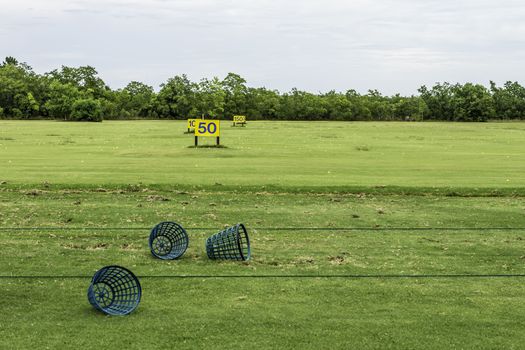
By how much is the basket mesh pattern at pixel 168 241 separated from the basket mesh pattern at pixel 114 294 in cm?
294

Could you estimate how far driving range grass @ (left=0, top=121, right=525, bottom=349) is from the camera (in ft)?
28.8

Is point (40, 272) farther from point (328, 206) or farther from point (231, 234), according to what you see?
point (328, 206)

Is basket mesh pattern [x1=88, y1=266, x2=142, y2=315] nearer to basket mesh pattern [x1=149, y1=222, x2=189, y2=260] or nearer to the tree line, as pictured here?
basket mesh pattern [x1=149, y1=222, x2=189, y2=260]

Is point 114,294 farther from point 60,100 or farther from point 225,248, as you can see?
point 60,100

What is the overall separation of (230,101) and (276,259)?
390 feet

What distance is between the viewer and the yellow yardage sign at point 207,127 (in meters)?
40.3

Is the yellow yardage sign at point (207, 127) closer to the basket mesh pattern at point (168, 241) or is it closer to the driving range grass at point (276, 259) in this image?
the driving range grass at point (276, 259)

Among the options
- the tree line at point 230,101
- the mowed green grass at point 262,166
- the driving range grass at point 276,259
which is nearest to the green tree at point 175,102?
the tree line at point 230,101

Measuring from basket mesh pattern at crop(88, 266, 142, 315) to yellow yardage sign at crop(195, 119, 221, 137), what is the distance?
3057cm

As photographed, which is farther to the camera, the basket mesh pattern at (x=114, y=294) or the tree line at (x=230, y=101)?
the tree line at (x=230, y=101)

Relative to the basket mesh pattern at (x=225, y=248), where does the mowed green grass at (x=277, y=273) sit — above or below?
below

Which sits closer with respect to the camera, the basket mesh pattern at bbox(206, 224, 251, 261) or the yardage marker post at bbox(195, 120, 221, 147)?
the basket mesh pattern at bbox(206, 224, 251, 261)

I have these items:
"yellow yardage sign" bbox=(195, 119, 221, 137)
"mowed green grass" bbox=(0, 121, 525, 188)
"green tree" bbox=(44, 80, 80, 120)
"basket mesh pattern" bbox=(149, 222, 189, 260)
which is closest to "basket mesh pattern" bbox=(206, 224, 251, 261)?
"basket mesh pattern" bbox=(149, 222, 189, 260)

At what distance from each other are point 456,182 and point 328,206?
21.9 ft
